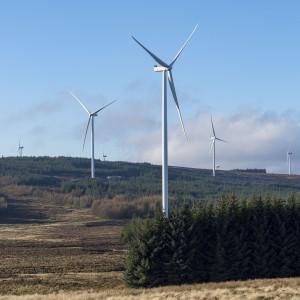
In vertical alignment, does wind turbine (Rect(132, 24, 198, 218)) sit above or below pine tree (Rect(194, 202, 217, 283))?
above

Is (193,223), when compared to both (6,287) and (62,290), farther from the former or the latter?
(6,287)

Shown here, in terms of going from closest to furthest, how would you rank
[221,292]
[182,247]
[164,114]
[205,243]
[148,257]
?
1. [221,292]
2. [148,257]
3. [182,247]
4. [205,243]
5. [164,114]

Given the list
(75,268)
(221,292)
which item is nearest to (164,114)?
(75,268)

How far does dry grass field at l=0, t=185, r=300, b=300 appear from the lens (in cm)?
4500

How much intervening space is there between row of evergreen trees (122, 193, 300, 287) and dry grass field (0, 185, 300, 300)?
414 cm

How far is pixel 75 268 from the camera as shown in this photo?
7131 centimetres

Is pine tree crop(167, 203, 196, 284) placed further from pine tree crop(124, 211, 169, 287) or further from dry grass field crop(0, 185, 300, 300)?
dry grass field crop(0, 185, 300, 300)

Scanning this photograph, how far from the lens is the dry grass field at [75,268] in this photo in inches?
1772

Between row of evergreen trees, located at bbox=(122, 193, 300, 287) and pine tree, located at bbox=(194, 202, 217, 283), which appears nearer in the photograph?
row of evergreen trees, located at bbox=(122, 193, 300, 287)

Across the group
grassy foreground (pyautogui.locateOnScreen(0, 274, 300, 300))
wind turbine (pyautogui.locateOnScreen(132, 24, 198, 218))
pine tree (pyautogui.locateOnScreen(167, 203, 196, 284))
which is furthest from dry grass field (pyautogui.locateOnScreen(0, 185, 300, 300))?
wind turbine (pyautogui.locateOnScreen(132, 24, 198, 218))

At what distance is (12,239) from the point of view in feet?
368

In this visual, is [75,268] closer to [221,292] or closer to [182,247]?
[182,247]

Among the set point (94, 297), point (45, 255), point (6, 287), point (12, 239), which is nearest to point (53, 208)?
point (12, 239)

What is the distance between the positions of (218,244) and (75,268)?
21.2 meters
